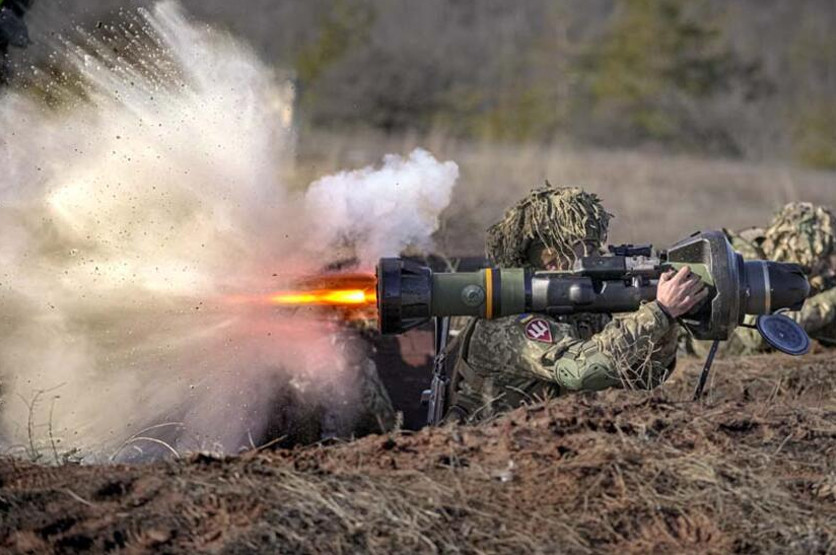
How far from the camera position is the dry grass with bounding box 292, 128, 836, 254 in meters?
12.9

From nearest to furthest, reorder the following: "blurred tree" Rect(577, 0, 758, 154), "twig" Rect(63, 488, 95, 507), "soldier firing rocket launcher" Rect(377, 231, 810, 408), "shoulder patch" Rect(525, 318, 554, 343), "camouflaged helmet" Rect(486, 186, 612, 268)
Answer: "twig" Rect(63, 488, 95, 507) → "soldier firing rocket launcher" Rect(377, 231, 810, 408) → "shoulder patch" Rect(525, 318, 554, 343) → "camouflaged helmet" Rect(486, 186, 612, 268) → "blurred tree" Rect(577, 0, 758, 154)

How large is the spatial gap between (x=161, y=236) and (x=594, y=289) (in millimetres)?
3327

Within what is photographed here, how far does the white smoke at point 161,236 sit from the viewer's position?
23.1 ft

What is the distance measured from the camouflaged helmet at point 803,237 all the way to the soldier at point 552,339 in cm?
340

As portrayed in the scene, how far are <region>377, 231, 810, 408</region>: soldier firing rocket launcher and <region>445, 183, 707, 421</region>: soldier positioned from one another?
0.12m

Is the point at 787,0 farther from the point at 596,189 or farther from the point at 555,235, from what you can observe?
the point at 555,235

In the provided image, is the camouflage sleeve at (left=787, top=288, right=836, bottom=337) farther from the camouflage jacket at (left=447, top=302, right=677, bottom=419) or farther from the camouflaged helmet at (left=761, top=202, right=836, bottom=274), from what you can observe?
the camouflage jacket at (left=447, top=302, right=677, bottom=419)

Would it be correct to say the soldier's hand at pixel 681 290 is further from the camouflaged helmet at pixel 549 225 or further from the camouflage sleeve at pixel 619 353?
the camouflaged helmet at pixel 549 225

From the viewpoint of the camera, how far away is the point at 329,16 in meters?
30.1

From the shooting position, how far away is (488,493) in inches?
163

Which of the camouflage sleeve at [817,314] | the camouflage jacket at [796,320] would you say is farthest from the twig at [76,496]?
the camouflage sleeve at [817,314]

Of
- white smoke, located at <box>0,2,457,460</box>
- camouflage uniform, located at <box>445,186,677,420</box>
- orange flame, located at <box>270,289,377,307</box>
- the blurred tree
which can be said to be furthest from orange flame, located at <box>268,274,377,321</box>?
the blurred tree

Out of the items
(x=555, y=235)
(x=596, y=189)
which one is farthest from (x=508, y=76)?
(x=555, y=235)

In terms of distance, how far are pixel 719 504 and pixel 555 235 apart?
194 centimetres
